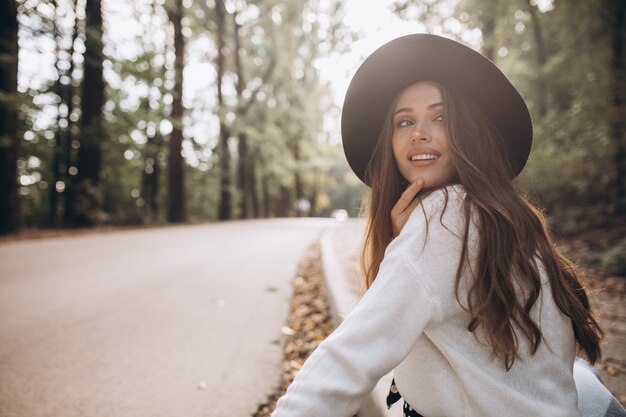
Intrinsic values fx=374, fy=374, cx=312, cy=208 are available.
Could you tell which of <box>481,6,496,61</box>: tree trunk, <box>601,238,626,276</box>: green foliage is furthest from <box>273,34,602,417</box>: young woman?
<box>481,6,496,61</box>: tree trunk

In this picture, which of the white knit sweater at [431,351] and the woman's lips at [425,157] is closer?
the white knit sweater at [431,351]

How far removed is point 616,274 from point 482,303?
6298 mm

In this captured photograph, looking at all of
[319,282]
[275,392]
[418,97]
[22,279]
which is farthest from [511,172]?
[22,279]

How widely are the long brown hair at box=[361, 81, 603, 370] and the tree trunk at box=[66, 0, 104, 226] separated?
40.6ft

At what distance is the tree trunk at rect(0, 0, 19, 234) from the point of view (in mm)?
9125

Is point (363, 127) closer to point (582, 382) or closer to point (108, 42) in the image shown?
point (582, 382)

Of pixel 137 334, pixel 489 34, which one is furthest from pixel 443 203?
pixel 489 34

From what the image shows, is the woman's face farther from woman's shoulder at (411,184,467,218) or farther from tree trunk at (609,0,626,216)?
tree trunk at (609,0,626,216)

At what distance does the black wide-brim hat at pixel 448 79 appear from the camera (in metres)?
1.40

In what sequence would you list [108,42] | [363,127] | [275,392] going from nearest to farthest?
[363,127] → [275,392] → [108,42]

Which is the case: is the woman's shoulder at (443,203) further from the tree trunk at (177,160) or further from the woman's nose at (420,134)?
the tree trunk at (177,160)

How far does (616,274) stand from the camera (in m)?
5.69

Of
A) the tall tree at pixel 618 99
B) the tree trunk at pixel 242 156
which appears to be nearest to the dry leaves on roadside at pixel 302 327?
the tall tree at pixel 618 99

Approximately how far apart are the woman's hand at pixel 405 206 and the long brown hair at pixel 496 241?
0.12m
